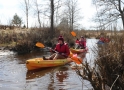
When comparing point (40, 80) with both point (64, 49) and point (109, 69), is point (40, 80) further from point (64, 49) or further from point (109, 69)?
point (109, 69)

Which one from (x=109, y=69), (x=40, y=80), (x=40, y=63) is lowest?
(x=40, y=80)

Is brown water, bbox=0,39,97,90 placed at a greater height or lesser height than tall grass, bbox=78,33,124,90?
lesser

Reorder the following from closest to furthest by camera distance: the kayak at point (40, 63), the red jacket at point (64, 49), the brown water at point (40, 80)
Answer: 1. the brown water at point (40, 80)
2. the kayak at point (40, 63)
3. the red jacket at point (64, 49)

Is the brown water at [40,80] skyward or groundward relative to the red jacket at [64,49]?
groundward

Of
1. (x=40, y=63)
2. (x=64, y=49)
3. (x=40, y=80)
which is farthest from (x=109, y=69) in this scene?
(x=64, y=49)

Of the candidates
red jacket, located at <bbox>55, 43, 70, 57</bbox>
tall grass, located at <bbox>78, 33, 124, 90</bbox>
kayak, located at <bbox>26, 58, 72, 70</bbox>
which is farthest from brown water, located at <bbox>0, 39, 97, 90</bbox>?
tall grass, located at <bbox>78, 33, 124, 90</bbox>

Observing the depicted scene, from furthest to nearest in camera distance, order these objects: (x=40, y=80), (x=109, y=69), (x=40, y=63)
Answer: (x=40, y=63)
(x=40, y=80)
(x=109, y=69)

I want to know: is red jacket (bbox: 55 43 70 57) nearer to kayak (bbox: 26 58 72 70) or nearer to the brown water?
kayak (bbox: 26 58 72 70)

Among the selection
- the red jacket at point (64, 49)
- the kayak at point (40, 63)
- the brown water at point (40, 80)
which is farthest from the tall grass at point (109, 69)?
the red jacket at point (64, 49)

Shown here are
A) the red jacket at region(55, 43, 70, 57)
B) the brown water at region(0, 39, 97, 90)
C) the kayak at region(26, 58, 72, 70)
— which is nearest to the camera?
the brown water at region(0, 39, 97, 90)

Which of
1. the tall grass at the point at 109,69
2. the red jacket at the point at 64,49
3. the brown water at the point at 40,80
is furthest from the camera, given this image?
the red jacket at the point at 64,49

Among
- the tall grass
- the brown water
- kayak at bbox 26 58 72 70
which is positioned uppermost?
the tall grass

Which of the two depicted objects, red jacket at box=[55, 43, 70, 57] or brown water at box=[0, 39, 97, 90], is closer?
brown water at box=[0, 39, 97, 90]

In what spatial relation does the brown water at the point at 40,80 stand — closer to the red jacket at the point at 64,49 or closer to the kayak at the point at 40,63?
the kayak at the point at 40,63
